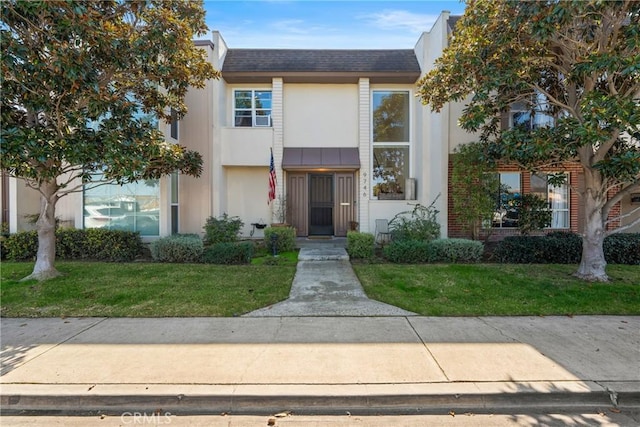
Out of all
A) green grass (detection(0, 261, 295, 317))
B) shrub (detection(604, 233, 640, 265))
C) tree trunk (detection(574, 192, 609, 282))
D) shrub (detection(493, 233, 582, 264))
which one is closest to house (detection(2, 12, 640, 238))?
shrub (detection(493, 233, 582, 264))

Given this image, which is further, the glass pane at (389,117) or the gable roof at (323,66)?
the glass pane at (389,117)

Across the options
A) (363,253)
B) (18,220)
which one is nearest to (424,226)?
(363,253)

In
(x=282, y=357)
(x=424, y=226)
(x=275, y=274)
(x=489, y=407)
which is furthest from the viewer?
(x=424, y=226)

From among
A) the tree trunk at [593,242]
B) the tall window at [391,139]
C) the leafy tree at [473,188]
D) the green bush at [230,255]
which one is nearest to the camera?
the tree trunk at [593,242]

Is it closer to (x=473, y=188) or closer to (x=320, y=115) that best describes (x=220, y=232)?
(x=320, y=115)

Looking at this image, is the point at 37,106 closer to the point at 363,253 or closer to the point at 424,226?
the point at 363,253

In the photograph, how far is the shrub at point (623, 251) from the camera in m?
8.98

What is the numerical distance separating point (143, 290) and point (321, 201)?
7.50 metres

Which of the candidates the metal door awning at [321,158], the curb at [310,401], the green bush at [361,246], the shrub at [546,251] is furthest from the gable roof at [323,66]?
the curb at [310,401]

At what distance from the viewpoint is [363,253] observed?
9406mm

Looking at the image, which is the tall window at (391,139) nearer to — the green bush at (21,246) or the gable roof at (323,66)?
the gable roof at (323,66)

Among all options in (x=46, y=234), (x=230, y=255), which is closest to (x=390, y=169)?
(x=230, y=255)

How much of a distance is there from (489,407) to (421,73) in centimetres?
1106

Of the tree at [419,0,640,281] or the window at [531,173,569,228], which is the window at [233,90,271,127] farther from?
the window at [531,173,569,228]
